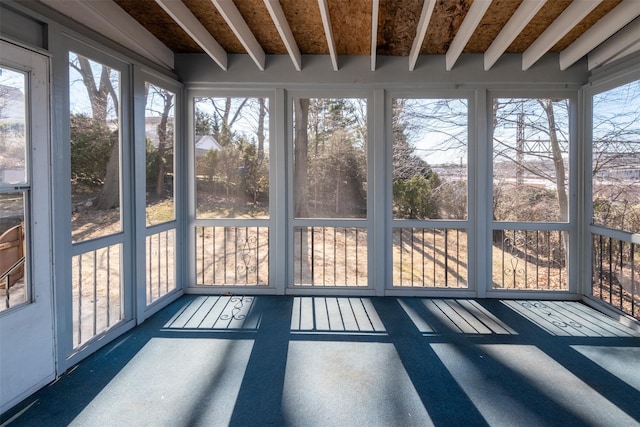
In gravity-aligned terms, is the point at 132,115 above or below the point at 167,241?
above

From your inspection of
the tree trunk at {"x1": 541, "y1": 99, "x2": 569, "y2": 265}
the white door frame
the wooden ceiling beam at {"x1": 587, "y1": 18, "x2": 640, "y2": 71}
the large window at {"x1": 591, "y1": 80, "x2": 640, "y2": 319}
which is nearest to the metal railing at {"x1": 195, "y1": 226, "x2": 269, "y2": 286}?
the white door frame

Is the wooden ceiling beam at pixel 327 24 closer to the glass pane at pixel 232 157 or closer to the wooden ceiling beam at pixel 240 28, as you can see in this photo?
the wooden ceiling beam at pixel 240 28

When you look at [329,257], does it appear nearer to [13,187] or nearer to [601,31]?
[13,187]

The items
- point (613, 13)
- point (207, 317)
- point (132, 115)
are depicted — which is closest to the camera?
point (613, 13)

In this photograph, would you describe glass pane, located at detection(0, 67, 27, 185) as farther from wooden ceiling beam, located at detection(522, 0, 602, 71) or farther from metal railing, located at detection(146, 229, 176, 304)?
wooden ceiling beam, located at detection(522, 0, 602, 71)

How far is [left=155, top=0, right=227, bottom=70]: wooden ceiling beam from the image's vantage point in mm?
2371

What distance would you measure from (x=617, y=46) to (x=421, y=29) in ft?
6.00

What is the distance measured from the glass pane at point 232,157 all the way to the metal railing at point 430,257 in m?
1.61

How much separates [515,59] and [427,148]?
1.27 metres

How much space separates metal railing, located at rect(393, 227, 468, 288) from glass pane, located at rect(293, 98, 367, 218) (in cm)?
61

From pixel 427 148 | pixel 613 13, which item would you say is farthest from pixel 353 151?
pixel 613 13

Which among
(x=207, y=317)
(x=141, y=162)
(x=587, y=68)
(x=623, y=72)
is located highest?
(x=587, y=68)

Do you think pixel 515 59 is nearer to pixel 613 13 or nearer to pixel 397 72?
pixel 613 13

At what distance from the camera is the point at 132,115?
9.29 feet
